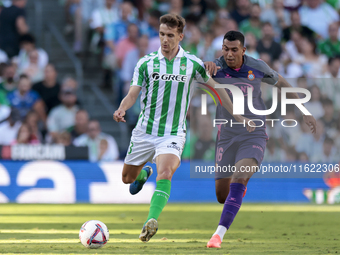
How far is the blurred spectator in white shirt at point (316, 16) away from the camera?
14617mm

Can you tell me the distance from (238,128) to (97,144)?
18.2 ft

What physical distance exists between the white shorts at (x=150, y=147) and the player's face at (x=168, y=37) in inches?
38.3

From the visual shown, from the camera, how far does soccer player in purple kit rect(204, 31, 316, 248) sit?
582cm

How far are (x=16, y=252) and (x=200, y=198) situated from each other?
21.8ft

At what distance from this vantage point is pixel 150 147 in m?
6.10

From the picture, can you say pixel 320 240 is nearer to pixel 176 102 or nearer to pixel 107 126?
pixel 176 102

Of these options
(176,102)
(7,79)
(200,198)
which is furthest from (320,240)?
(7,79)

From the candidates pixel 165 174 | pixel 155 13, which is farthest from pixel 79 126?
pixel 165 174

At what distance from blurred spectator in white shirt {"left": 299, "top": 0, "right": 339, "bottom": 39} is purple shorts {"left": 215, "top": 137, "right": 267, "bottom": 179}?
918cm

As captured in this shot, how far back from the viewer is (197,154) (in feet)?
34.2

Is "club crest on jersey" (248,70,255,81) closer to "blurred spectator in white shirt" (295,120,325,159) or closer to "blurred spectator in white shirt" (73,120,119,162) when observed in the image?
"blurred spectator in white shirt" (295,120,325,159)

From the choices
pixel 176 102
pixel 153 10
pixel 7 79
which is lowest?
pixel 176 102

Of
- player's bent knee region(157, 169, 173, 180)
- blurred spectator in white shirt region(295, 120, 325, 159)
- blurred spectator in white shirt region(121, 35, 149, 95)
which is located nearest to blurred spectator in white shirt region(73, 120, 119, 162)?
blurred spectator in white shirt region(121, 35, 149, 95)

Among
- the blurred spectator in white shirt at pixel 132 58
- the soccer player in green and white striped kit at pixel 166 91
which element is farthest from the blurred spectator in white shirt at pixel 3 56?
the soccer player in green and white striped kit at pixel 166 91
